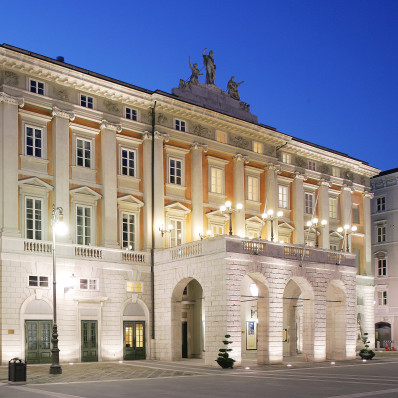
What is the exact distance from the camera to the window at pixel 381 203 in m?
60.9

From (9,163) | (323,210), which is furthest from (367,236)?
(9,163)

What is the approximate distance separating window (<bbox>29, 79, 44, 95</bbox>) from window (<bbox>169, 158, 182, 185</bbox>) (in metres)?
9.56

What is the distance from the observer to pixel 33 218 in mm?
34000

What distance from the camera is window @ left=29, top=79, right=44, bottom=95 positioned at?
34.6 metres

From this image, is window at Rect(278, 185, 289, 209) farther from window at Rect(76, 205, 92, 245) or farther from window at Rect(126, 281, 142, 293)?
window at Rect(76, 205, 92, 245)

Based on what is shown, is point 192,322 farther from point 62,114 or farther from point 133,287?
point 62,114

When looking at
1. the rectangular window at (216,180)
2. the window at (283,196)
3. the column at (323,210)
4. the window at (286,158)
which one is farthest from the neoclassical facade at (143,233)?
the column at (323,210)

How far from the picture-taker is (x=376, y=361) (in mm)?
39031

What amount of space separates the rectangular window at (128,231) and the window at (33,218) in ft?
18.3

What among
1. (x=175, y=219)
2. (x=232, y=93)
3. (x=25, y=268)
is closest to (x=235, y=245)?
(x=175, y=219)

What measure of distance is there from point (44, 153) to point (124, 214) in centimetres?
624

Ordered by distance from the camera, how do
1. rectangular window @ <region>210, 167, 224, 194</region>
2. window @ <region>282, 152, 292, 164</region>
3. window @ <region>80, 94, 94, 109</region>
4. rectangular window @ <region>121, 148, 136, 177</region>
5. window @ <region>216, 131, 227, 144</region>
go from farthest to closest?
window @ <region>282, 152, 292, 164</region> → window @ <region>216, 131, 227, 144</region> → rectangular window @ <region>210, 167, 224, 194</region> → rectangular window @ <region>121, 148, 136, 177</region> → window @ <region>80, 94, 94, 109</region>

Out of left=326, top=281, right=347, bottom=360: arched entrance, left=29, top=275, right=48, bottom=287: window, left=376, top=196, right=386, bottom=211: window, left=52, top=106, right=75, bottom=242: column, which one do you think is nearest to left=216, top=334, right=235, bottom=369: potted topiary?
left=29, top=275, right=48, bottom=287: window

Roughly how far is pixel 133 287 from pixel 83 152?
8629mm
